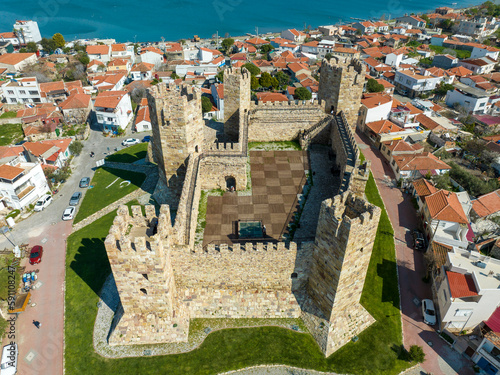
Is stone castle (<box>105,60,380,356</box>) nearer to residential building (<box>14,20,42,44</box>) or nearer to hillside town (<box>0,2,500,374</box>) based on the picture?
hillside town (<box>0,2,500,374</box>)

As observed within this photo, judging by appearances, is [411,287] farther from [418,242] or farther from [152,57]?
[152,57]

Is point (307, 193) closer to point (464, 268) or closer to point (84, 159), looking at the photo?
point (464, 268)

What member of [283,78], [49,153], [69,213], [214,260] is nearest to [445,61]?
[283,78]

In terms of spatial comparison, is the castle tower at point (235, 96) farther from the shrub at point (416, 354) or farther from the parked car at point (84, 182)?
the shrub at point (416, 354)

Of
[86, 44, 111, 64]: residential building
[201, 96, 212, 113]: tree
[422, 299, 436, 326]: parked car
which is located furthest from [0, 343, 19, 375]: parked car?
[86, 44, 111, 64]: residential building

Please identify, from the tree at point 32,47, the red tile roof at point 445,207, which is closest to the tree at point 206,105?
the red tile roof at point 445,207
